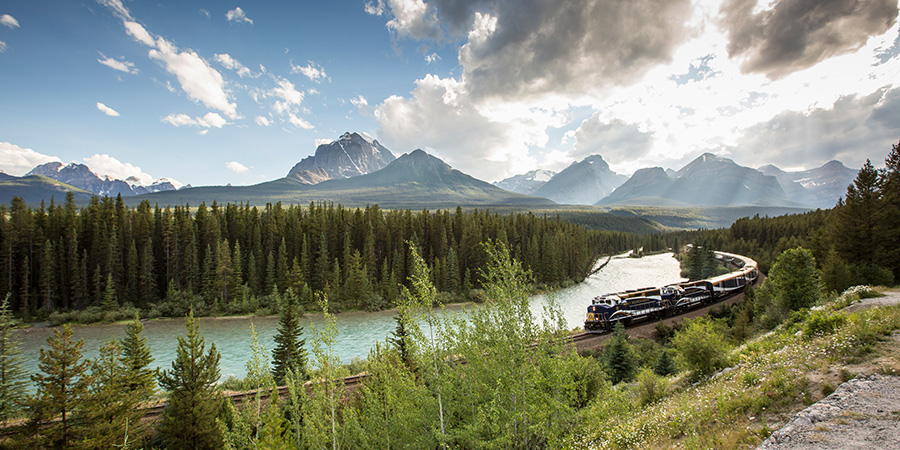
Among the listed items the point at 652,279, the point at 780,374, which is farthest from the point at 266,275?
the point at 652,279

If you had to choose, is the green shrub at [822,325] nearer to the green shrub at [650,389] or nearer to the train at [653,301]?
the green shrub at [650,389]

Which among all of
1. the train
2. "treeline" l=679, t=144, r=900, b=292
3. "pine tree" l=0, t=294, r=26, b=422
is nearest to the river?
the train

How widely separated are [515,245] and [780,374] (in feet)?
242

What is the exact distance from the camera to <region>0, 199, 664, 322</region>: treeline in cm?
5553

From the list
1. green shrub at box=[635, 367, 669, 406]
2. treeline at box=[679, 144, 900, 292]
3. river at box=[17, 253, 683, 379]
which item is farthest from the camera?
river at box=[17, 253, 683, 379]

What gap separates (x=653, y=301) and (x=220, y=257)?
66.7 m

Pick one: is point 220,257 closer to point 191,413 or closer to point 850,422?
point 191,413

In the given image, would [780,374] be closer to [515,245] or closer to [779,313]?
[779,313]

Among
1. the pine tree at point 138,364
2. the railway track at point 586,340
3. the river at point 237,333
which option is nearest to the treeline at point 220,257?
the river at point 237,333

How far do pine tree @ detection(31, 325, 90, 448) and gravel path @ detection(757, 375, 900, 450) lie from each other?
79.2 feet

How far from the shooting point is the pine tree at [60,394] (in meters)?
14.4

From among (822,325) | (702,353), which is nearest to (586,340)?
(702,353)

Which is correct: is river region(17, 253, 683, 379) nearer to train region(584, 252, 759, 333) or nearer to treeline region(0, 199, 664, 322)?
treeline region(0, 199, 664, 322)

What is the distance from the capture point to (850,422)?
7559 millimetres
